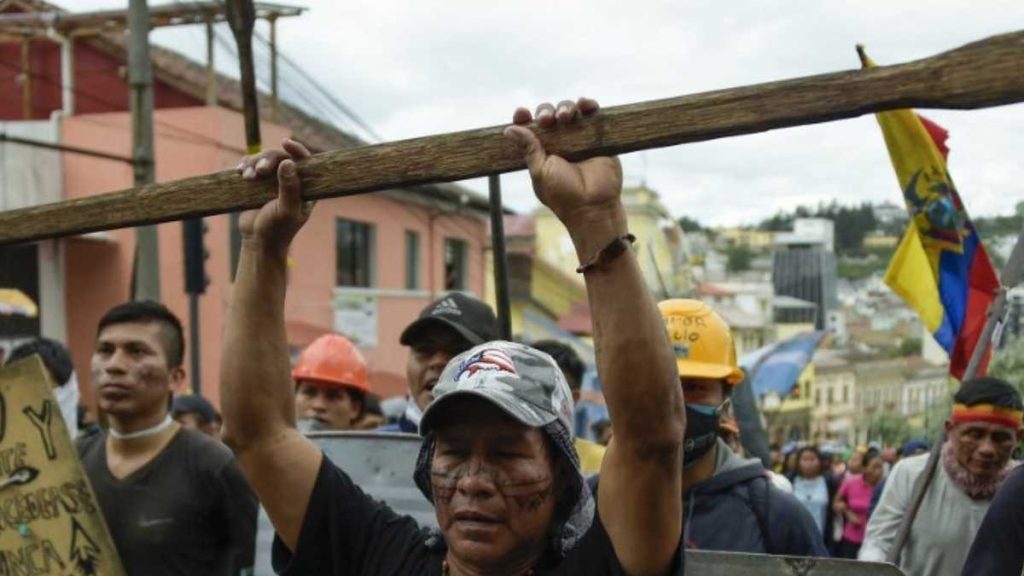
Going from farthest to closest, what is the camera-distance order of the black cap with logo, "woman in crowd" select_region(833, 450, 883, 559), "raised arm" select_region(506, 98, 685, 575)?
"woman in crowd" select_region(833, 450, 883, 559), the black cap with logo, "raised arm" select_region(506, 98, 685, 575)

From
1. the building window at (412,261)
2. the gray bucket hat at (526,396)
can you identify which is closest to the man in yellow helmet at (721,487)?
the gray bucket hat at (526,396)

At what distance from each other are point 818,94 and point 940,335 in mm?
3236

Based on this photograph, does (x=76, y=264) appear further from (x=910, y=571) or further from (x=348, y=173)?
(x=348, y=173)

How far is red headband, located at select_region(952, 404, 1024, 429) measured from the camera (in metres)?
4.67

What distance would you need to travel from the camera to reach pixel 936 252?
4.89 meters

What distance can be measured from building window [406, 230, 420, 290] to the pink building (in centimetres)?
4

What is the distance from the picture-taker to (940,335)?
5004mm

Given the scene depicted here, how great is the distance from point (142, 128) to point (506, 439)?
34.8 ft

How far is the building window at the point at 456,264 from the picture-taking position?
28.8 metres

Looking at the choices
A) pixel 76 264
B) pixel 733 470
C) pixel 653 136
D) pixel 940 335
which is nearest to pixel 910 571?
pixel 940 335

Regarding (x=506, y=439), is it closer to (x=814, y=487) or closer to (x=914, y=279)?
(x=914, y=279)

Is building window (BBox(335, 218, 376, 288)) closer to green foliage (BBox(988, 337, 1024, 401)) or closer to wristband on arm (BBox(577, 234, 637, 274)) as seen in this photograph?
green foliage (BBox(988, 337, 1024, 401))

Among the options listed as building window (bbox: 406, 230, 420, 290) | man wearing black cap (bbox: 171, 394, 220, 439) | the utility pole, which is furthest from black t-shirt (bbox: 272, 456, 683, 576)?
building window (bbox: 406, 230, 420, 290)

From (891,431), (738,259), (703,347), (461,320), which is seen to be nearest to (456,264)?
(891,431)
